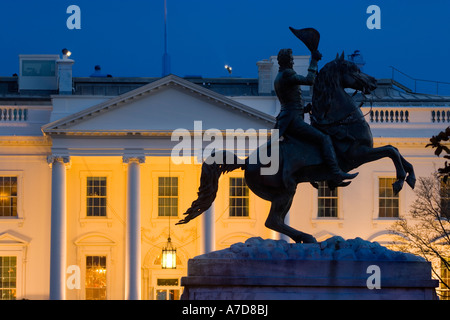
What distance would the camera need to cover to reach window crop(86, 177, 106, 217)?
151 ft

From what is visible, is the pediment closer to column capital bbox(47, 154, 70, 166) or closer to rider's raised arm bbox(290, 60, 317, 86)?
column capital bbox(47, 154, 70, 166)

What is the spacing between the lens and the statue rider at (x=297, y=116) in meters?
14.1

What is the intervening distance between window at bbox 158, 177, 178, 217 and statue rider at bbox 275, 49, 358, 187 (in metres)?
31.4

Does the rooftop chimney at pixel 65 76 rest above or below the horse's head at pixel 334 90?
above

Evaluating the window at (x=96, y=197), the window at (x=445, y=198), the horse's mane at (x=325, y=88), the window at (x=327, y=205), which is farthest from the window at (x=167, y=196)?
the horse's mane at (x=325, y=88)

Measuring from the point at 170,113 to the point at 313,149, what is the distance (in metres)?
30.1

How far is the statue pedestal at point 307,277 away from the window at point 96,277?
32.4m

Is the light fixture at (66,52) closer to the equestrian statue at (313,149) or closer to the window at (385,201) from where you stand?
the window at (385,201)

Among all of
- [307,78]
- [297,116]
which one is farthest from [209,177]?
[307,78]

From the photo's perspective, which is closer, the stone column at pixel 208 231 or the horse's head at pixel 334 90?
the horse's head at pixel 334 90

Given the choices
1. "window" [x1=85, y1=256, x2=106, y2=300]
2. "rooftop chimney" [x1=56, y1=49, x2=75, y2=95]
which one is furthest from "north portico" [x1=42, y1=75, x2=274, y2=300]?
"rooftop chimney" [x1=56, y1=49, x2=75, y2=95]

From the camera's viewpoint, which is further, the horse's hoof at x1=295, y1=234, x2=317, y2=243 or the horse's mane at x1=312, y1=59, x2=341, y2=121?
the horse's mane at x1=312, y1=59, x2=341, y2=121

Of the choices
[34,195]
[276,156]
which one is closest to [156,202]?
[34,195]

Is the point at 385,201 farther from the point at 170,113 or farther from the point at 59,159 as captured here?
the point at 59,159
